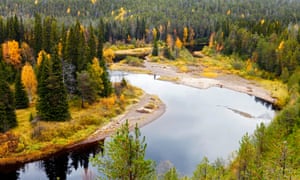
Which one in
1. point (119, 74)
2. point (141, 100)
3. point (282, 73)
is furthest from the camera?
point (119, 74)

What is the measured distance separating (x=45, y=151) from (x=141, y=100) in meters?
34.6

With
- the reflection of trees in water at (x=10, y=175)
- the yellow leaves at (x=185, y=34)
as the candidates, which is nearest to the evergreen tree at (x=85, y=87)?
the reflection of trees in water at (x=10, y=175)

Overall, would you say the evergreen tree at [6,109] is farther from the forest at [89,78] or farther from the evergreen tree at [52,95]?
the evergreen tree at [52,95]

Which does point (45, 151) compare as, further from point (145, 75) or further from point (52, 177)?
point (145, 75)

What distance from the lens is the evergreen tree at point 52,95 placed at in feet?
209

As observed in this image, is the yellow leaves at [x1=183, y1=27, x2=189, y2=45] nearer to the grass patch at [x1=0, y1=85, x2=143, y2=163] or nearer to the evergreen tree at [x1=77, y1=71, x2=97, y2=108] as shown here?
the grass patch at [x1=0, y1=85, x2=143, y2=163]

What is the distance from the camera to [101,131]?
217 ft

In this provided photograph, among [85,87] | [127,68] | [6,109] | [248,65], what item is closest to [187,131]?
[85,87]

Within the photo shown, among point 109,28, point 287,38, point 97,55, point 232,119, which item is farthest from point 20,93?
point 109,28

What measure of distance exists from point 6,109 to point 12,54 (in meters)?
24.1

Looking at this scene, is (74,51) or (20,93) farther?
(74,51)

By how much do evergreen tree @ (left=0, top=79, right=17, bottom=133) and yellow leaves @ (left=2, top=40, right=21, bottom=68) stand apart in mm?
20662

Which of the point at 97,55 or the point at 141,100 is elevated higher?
the point at 97,55

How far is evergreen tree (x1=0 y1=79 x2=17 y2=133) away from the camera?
58375mm
